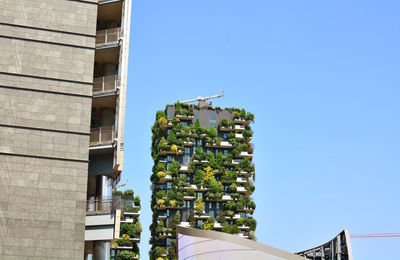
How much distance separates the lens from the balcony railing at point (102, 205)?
115 ft

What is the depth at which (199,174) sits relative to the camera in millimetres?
120375

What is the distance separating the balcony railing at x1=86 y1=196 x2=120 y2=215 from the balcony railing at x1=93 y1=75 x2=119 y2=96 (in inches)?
220

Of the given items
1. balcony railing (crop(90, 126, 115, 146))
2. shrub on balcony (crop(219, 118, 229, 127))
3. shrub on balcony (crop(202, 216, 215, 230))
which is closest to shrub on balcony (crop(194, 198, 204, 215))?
shrub on balcony (crop(202, 216, 215, 230))

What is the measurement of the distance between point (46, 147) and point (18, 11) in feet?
23.5

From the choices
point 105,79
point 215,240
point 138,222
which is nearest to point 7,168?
point 105,79

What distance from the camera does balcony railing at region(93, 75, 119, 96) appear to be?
36281 millimetres

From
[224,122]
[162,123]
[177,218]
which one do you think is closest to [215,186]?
[177,218]

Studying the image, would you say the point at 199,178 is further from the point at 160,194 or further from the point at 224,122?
the point at 224,122

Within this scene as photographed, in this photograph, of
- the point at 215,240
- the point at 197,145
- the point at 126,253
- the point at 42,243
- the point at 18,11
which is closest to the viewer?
the point at 42,243

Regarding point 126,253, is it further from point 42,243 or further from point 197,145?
point 42,243

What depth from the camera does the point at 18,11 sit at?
34.9 metres

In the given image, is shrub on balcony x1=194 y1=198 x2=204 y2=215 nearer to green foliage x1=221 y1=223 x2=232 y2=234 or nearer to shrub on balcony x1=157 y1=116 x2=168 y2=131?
green foliage x1=221 y1=223 x2=232 y2=234

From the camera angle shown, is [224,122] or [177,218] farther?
[224,122]

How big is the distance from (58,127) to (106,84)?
407 centimetres
